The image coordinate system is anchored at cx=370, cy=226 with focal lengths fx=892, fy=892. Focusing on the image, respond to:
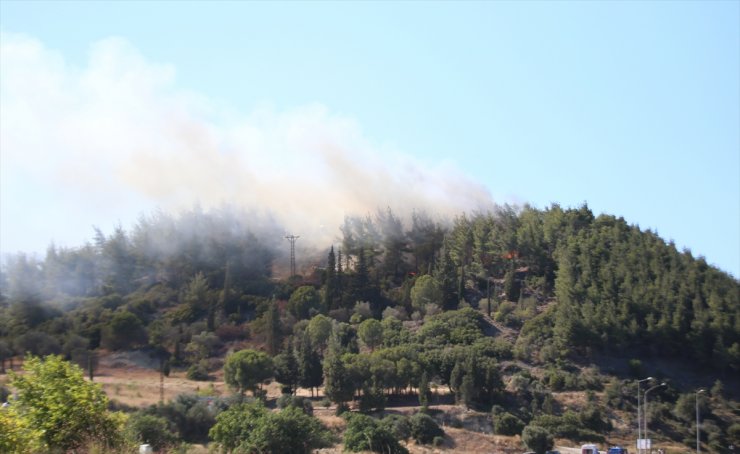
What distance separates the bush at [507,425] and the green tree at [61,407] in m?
45.7

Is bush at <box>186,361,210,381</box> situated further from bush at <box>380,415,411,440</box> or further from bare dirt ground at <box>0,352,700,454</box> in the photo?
bush at <box>380,415,411,440</box>

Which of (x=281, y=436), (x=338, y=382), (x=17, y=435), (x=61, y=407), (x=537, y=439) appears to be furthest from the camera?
(x=338, y=382)

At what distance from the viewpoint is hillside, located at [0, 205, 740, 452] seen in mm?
70688

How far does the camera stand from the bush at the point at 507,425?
214 ft

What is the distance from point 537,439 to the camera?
203 feet

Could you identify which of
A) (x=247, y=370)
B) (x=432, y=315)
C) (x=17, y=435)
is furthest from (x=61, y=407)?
(x=432, y=315)

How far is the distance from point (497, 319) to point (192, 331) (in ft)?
102

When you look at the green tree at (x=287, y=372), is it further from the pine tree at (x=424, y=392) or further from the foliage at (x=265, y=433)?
the foliage at (x=265, y=433)

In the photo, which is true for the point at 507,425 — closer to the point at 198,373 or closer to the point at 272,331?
the point at 272,331

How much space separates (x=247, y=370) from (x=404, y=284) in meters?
29.8

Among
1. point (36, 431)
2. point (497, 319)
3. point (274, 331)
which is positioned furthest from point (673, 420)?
point (36, 431)

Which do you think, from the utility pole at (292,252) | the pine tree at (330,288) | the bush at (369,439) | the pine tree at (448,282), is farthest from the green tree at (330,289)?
the bush at (369,439)

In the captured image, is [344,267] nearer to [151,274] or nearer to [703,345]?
[151,274]

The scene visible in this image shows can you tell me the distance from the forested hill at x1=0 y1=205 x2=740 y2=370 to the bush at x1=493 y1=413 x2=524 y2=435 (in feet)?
46.4
